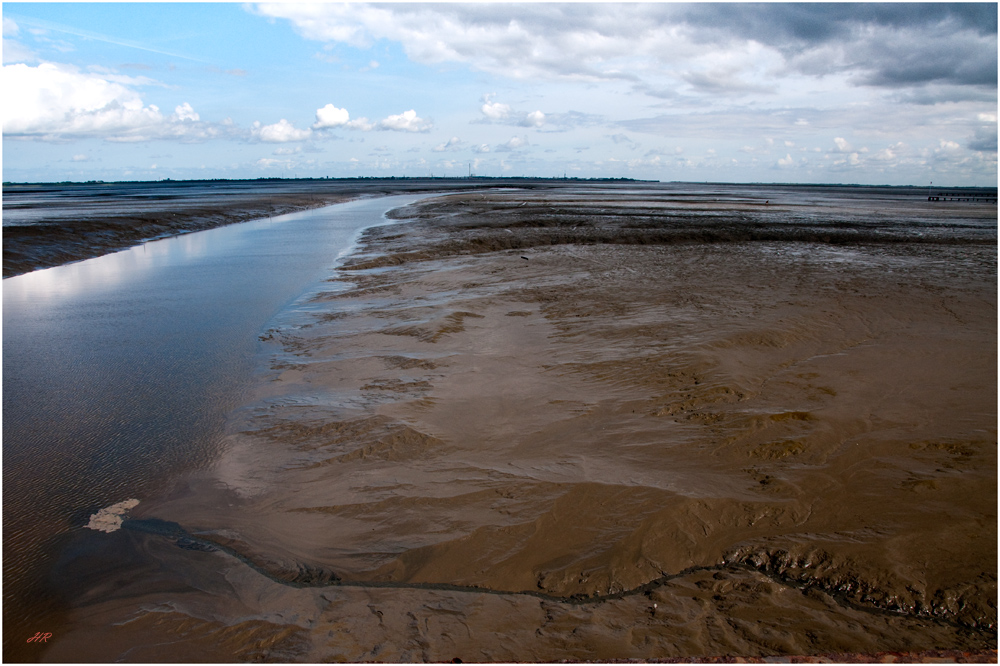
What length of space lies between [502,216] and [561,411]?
80.3 ft

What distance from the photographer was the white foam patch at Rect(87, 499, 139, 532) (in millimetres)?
4039

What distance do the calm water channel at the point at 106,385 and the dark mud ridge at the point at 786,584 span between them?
103 centimetres

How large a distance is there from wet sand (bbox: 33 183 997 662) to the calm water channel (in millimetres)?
332

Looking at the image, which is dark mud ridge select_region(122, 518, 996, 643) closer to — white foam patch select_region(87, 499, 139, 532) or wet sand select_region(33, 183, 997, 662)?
wet sand select_region(33, 183, 997, 662)

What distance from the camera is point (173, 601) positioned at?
329 cm

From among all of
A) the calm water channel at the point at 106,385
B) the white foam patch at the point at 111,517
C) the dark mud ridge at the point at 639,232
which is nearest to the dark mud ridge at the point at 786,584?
the white foam patch at the point at 111,517

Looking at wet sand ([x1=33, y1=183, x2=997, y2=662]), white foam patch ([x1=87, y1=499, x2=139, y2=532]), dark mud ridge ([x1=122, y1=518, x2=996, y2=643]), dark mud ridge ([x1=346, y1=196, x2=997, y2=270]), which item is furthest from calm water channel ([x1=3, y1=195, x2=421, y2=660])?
dark mud ridge ([x1=346, y1=196, x2=997, y2=270])

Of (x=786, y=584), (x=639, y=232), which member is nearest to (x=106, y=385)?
(x=786, y=584)

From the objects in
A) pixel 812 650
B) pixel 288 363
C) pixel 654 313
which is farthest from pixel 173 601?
pixel 654 313

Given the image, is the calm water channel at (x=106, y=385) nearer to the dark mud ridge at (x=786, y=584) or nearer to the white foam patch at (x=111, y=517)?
the white foam patch at (x=111, y=517)

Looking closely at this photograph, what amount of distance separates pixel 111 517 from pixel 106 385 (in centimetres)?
338

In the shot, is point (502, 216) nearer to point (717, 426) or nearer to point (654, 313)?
point (654, 313)

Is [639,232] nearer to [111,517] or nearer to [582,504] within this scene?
[582,504]

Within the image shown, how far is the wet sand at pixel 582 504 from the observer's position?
294 cm
